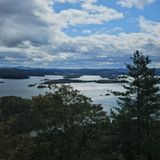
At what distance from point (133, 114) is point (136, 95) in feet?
9.61

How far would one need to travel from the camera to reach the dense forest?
3603 cm

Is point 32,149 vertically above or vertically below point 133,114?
below

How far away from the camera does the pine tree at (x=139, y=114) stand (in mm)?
35938

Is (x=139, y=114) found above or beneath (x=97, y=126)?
above

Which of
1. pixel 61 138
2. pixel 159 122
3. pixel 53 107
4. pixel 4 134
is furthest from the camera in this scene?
pixel 61 138

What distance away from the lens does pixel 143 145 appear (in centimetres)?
3503

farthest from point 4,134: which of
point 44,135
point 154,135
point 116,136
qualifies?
point 44,135

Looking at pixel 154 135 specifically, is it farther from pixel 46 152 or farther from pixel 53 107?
pixel 46 152

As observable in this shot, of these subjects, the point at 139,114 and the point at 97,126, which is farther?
the point at 97,126

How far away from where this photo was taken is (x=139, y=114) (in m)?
36.0

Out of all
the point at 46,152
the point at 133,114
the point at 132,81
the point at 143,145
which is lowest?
the point at 46,152

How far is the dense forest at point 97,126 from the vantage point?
3603 centimetres

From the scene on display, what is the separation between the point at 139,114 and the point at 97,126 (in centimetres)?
910

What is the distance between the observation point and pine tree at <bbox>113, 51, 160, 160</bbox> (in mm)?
35938
